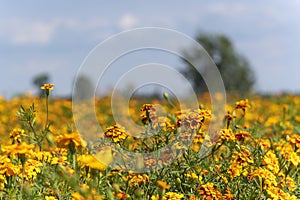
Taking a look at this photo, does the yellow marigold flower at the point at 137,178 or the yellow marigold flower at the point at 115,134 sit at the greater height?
the yellow marigold flower at the point at 115,134

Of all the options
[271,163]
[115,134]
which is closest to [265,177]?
[271,163]

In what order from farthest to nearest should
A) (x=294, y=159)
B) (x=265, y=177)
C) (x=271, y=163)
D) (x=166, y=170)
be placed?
(x=294, y=159)
(x=271, y=163)
(x=166, y=170)
(x=265, y=177)

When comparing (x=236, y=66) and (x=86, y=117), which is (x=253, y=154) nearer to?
(x=86, y=117)

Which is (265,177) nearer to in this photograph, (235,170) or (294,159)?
(235,170)

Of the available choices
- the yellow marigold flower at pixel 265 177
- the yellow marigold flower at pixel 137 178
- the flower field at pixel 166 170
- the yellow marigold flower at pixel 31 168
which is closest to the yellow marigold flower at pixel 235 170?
the flower field at pixel 166 170

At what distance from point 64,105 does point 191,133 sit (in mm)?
5211

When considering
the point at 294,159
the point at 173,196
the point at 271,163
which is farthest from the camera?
the point at 294,159

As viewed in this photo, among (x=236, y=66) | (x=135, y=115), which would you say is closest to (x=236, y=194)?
(x=135, y=115)

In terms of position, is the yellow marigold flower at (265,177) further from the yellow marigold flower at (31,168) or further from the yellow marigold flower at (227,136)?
the yellow marigold flower at (31,168)

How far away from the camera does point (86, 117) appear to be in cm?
638

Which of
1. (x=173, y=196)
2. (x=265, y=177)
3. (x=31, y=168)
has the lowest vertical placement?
→ (x=173, y=196)

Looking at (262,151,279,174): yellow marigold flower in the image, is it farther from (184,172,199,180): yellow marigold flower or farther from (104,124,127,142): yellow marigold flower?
(104,124,127,142): yellow marigold flower

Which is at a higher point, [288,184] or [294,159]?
[294,159]

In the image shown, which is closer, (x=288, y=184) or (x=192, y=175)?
(x=192, y=175)
